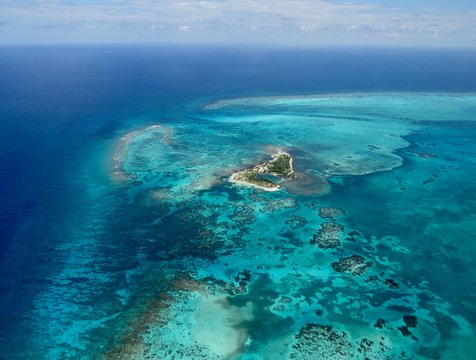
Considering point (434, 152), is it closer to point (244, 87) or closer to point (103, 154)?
point (103, 154)

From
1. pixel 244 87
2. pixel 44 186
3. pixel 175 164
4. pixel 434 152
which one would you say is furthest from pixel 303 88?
pixel 44 186

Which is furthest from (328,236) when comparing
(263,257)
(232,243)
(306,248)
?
(232,243)

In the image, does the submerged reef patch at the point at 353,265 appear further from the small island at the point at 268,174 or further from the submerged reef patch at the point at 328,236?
the small island at the point at 268,174

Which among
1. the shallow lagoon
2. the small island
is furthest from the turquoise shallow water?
the small island

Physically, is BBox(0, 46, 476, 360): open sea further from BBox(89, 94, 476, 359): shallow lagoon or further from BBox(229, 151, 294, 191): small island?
BBox(229, 151, 294, 191): small island

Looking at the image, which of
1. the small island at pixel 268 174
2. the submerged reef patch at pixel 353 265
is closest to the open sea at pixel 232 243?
the submerged reef patch at pixel 353 265

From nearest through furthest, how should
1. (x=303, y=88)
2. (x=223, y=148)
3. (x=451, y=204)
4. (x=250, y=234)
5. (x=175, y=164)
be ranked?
(x=250, y=234), (x=451, y=204), (x=175, y=164), (x=223, y=148), (x=303, y=88)
